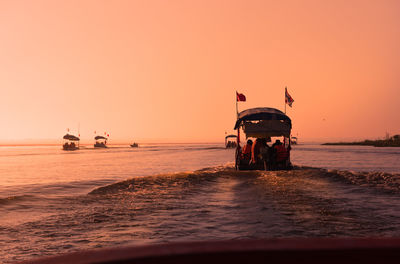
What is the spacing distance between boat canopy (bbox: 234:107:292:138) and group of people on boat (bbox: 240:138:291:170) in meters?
0.82

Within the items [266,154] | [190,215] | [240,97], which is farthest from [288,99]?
[190,215]

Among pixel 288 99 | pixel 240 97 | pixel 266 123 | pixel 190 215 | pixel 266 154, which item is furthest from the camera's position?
pixel 288 99

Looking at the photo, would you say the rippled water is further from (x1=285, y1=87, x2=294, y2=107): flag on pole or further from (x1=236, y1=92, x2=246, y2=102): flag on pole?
(x1=285, y1=87, x2=294, y2=107): flag on pole

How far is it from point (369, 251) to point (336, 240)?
0.16 meters

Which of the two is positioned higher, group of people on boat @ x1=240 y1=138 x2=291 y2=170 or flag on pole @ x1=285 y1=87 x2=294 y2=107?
flag on pole @ x1=285 y1=87 x2=294 y2=107

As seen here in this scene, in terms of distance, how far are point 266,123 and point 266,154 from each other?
2.57 m

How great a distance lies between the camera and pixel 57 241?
20.3 feet

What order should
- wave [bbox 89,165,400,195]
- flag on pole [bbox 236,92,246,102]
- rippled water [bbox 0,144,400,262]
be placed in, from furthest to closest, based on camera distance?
1. flag on pole [bbox 236,92,246,102]
2. wave [bbox 89,165,400,195]
3. rippled water [bbox 0,144,400,262]

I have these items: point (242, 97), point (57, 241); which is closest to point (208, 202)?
point (57, 241)

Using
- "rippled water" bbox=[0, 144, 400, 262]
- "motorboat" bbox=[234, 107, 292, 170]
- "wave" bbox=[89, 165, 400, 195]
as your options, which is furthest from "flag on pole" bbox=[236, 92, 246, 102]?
"rippled water" bbox=[0, 144, 400, 262]

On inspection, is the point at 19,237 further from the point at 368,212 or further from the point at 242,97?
the point at 242,97

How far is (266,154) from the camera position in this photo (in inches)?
777

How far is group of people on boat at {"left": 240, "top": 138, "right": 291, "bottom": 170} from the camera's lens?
1981 centimetres

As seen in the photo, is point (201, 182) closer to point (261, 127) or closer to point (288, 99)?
point (261, 127)
